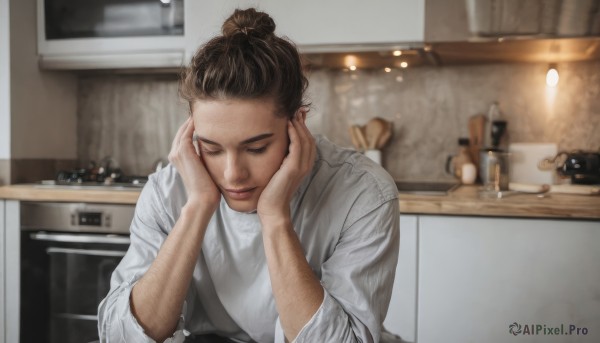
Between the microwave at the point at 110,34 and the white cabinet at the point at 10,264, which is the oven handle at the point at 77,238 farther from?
the microwave at the point at 110,34

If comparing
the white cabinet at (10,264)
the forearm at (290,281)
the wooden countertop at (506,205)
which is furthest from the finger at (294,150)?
the white cabinet at (10,264)

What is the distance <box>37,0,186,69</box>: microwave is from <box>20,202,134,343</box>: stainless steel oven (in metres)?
0.65

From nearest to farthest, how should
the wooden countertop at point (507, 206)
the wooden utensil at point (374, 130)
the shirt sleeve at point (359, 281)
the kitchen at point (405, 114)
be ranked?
the shirt sleeve at point (359, 281)
the wooden countertop at point (507, 206)
the kitchen at point (405, 114)
the wooden utensil at point (374, 130)

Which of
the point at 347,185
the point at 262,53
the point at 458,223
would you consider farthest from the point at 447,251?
the point at 262,53

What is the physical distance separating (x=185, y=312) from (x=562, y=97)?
1884 millimetres

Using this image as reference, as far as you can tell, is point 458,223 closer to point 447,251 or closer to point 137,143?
point 447,251

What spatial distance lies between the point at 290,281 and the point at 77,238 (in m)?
1.42

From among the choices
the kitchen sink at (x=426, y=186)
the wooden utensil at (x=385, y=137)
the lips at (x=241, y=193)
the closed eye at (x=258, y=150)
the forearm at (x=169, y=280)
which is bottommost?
the forearm at (x=169, y=280)

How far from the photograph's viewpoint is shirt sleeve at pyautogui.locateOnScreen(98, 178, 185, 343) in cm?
110

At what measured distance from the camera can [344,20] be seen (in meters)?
2.27

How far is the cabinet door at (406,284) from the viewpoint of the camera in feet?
6.23

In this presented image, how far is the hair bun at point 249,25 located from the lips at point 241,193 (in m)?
0.29

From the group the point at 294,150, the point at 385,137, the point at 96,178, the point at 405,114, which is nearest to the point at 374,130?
the point at 385,137

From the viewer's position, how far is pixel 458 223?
1867mm
